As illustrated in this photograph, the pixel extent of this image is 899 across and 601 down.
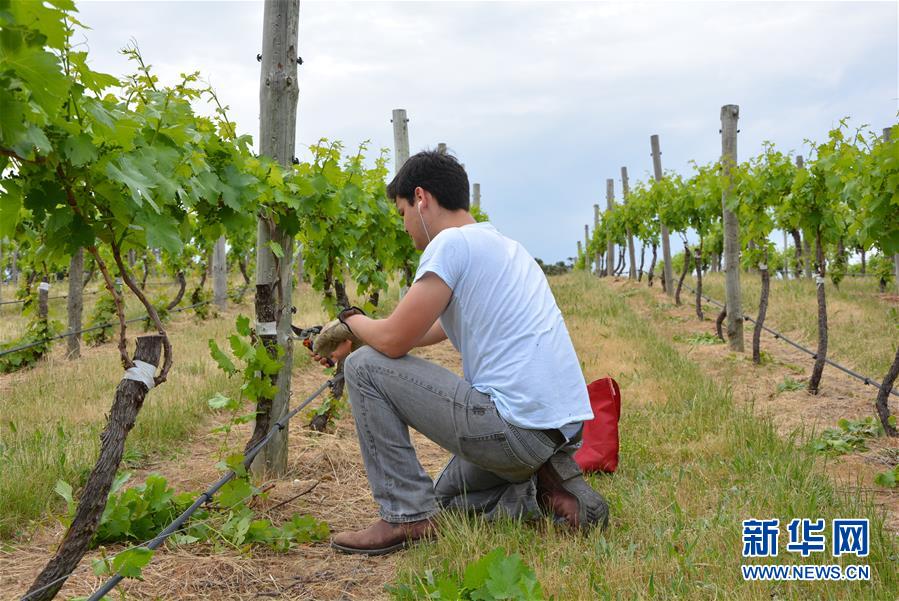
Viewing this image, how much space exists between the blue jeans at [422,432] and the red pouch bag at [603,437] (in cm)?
71

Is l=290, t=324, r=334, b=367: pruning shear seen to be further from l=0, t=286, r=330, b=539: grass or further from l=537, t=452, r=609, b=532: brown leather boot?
l=0, t=286, r=330, b=539: grass

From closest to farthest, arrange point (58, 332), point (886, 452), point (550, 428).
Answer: point (550, 428), point (886, 452), point (58, 332)

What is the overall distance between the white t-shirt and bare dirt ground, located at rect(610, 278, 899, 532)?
1.35 metres

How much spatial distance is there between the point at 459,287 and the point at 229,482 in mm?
1413

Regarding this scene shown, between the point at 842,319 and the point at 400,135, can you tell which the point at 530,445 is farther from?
the point at 842,319

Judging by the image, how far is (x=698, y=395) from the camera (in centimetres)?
529

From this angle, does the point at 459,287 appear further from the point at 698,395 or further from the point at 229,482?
the point at 698,395

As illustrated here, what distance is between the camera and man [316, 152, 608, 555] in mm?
2682

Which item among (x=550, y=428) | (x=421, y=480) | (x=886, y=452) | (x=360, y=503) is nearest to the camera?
(x=550, y=428)

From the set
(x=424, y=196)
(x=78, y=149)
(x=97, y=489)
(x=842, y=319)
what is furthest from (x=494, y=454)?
(x=842, y=319)

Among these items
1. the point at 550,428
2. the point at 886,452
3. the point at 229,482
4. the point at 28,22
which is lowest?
the point at 886,452

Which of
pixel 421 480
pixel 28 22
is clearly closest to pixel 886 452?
pixel 421 480

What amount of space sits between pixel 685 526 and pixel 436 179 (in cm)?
166

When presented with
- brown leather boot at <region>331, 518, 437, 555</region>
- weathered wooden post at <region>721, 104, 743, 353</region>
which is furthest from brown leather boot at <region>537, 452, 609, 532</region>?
weathered wooden post at <region>721, 104, 743, 353</region>
